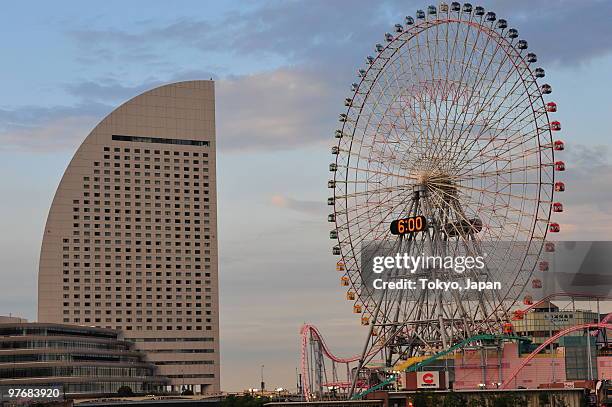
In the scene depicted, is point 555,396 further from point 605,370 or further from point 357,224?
point 357,224

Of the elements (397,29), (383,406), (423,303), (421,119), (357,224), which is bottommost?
(383,406)

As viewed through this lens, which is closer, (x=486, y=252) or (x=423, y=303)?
(x=486, y=252)

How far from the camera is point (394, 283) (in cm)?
15412

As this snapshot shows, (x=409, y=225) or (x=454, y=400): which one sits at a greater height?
(x=409, y=225)

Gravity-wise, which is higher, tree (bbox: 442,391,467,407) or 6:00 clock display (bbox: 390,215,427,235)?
6:00 clock display (bbox: 390,215,427,235)

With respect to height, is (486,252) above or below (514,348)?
above

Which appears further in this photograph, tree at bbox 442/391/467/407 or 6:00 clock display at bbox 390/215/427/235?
6:00 clock display at bbox 390/215/427/235

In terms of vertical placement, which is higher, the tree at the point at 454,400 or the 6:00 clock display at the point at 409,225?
the 6:00 clock display at the point at 409,225

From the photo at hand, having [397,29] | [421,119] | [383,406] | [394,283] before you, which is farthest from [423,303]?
[397,29]

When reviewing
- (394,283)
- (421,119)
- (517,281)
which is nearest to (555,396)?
(517,281)

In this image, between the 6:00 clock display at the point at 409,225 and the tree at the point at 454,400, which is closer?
the tree at the point at 454,400

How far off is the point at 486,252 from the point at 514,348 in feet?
49.2

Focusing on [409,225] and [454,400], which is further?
[409,225]

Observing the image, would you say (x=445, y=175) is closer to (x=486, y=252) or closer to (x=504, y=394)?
(x=486, y=252)
